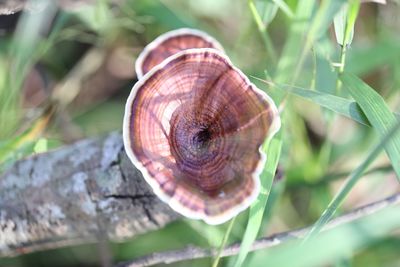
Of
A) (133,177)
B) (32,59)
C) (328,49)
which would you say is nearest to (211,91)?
(133,177)

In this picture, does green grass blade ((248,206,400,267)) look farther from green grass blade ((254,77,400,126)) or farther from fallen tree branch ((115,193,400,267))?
green grass blade ((254,77,400,126))

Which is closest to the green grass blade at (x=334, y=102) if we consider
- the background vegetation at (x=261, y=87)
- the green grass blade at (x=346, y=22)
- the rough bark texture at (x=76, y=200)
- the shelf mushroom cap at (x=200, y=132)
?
the background vegetation at (x=261, y=87)

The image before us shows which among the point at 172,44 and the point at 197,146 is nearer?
the point at 197,146

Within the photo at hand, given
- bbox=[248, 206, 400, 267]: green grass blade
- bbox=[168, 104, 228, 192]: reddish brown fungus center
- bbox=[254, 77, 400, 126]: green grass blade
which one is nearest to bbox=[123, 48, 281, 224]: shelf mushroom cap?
bbox=[168, 104, 228, 192]: reddish brown fungus center

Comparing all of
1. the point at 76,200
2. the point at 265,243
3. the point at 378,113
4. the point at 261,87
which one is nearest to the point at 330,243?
the point at 265,243

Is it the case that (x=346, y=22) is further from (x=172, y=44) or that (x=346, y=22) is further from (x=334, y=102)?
(x=172, y=44)

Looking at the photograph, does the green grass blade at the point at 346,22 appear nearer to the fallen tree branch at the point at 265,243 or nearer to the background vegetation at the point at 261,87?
the background vegetation at the point at 261,87
